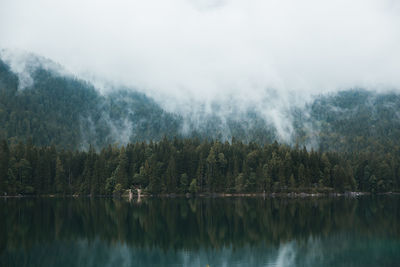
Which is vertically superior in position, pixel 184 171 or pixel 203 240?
pixel 184 171

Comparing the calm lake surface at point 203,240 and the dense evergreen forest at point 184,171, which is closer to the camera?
the calm lake surface at point 203,240

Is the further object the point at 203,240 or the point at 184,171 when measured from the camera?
the point at 184,171

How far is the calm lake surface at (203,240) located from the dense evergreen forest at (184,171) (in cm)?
8020

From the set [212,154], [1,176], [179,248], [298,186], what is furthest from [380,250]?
[1,176]

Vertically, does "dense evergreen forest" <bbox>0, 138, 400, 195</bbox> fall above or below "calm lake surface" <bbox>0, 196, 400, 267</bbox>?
above

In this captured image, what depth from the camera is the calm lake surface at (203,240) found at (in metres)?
43.8

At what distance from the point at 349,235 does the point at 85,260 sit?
125ft

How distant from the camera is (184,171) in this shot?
6880 inches

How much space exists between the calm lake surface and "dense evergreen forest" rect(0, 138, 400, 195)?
80.2 meters

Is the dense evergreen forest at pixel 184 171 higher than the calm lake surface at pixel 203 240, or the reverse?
the dense evergreen forest at pixel 184 171

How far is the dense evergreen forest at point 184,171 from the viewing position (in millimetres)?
162375

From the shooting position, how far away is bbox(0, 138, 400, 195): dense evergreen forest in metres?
162

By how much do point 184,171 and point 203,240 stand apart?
390 feet

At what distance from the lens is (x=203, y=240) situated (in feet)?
185
